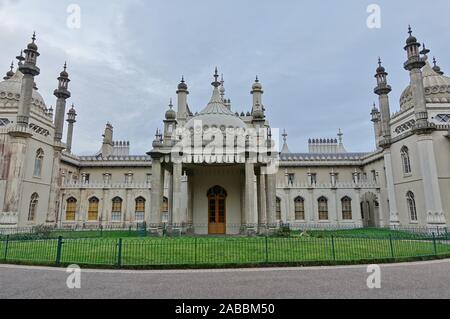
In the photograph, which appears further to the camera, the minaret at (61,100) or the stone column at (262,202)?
the minaret at (61,100)

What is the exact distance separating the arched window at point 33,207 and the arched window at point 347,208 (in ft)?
104

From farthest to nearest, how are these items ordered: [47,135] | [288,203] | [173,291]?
[288,203] < [47,135] < [173,291]

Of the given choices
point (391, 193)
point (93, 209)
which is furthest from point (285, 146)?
point (93, 209)

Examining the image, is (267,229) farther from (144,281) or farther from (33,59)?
(33,59)

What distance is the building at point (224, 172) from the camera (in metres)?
19.9

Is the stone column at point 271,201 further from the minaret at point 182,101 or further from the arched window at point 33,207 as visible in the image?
the arched window at point 33,207

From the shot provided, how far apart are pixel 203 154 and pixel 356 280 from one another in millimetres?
12871

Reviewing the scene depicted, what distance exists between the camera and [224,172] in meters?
23.6

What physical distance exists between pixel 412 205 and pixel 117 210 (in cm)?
3060

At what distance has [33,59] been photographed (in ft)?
87.8

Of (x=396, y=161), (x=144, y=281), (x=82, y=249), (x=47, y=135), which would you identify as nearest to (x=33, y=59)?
(x=47, y=135)

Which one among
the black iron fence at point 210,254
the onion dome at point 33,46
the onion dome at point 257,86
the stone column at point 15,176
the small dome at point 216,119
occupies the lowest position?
the black iron fence at point 210,254

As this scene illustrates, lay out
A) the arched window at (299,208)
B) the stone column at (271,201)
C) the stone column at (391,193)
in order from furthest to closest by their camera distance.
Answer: the arched window at (299,208)
the stone column at (391,193)
the stone column at (271,201)

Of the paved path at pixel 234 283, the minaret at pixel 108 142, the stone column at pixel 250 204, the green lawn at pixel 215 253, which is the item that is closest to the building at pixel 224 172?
the stone column at pixel 250 204
